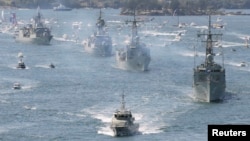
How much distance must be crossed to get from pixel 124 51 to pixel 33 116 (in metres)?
71.1

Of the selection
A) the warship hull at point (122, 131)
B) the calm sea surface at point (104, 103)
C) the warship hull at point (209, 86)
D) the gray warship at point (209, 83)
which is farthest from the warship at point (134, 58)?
the warship hull at point (122, 131)

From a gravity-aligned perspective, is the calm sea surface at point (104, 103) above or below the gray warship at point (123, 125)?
below

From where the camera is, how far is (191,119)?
366 ft

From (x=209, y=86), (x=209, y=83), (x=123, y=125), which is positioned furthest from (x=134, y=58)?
(x=123, y=125)

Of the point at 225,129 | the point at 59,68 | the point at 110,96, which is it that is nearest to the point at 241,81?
the point at 110,96

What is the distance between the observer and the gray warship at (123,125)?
326 feet

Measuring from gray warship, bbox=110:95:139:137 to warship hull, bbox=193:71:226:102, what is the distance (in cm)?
2923

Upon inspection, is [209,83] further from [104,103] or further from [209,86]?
[104,103]

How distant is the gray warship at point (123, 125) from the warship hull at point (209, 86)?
95.9 feet

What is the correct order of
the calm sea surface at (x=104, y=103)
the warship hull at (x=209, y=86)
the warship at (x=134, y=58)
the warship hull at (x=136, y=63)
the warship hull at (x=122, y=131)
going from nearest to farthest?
the warship hull at (x=122, y=131) → the calm sea surface at (x=104, y=103) → the warship hull at (x=209, y=86) → the warship hull at (x=136, y=63) → the warship at (x=134, y=58)

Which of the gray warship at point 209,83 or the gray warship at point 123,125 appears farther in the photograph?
the gray warship at point 209,83

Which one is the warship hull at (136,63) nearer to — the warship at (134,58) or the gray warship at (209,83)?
the warship at (134,58)

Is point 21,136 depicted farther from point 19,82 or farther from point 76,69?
point 76,69

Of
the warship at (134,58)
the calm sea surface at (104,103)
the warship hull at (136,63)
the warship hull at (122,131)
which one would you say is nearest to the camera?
the warship hull at (122,131)
